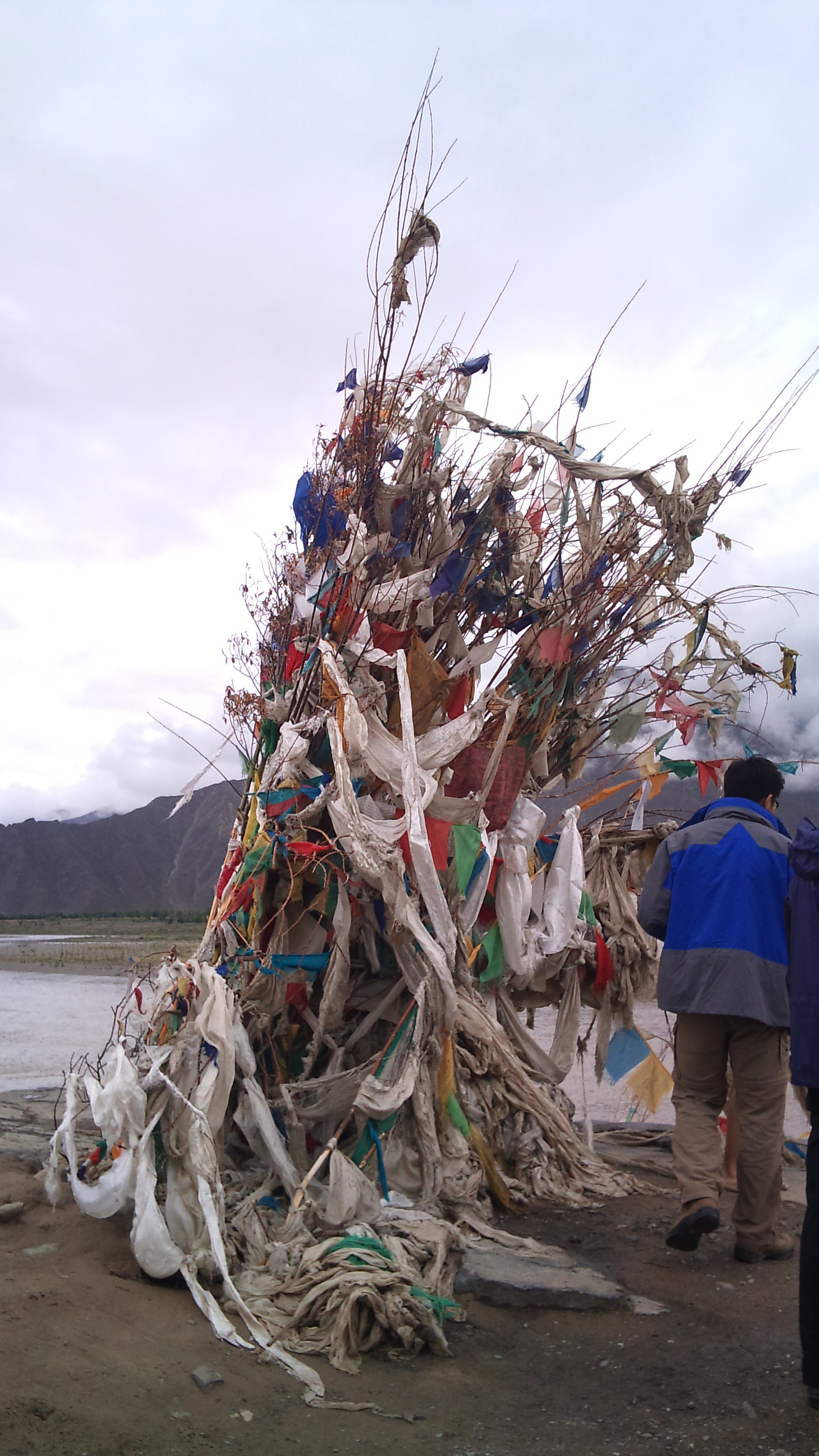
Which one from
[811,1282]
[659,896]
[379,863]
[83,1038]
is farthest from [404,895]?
[83,1038]

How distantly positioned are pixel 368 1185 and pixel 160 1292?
80 centimetres

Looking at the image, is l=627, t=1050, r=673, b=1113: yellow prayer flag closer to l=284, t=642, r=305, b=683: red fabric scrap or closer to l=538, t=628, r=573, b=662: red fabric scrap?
l=538, t=628, r=573, b=662: red fabric scrap

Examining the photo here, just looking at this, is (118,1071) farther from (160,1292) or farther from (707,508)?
(707,508)

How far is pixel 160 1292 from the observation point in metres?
2.56

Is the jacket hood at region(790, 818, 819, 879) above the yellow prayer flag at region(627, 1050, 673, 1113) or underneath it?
above

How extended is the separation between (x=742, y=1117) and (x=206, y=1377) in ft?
5.87

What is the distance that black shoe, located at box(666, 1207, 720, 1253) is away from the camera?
290cm

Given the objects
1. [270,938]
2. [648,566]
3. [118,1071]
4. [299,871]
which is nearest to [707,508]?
[648,566]

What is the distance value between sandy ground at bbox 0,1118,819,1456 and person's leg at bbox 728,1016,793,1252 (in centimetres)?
14

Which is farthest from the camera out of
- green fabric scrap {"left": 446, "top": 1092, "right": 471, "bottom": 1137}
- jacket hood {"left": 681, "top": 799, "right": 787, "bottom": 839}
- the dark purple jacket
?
green fabric scrap {"left": 446, "top": 1092, "right": 471, "bottom": 1137}

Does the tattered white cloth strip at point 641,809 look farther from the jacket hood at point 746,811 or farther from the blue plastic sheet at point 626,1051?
the jacket hood at point 746,811

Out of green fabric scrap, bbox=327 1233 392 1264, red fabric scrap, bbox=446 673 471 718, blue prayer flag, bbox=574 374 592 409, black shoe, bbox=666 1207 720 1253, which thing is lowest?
green fabric scrap, bbox=327 1233 392 1264

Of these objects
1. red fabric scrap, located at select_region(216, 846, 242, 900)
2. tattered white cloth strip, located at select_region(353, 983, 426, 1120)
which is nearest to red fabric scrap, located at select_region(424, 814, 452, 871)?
tattered white cloth strip, located at select_region(353, 983, 426, 1120)

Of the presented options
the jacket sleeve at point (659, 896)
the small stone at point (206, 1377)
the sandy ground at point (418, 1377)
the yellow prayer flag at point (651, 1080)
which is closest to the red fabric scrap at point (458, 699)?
the jacket sleeve at point (659, 896)
